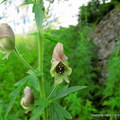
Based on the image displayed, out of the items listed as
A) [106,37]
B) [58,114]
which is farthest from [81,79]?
[58,114]

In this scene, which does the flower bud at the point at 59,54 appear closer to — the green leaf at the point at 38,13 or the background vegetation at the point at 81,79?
the green leaf at the point at 38,13

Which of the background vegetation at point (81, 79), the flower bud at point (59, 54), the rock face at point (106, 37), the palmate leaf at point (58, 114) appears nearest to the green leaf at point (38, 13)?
the flower bud at point (59, 54)

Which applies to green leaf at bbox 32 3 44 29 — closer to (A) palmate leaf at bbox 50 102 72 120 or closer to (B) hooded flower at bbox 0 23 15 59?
(B) hooded flower at bbox 0 23 15 59

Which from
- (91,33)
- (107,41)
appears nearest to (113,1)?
(91,33)

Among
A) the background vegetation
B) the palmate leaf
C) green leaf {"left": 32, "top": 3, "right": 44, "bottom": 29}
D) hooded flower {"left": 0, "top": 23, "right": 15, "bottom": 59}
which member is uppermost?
green leaf {"left": 32, "top": 3, "right": 44, "bottom": 29}

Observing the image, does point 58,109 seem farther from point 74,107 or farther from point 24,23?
point 24,23

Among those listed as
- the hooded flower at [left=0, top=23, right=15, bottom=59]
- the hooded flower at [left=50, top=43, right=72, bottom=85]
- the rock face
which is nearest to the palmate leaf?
the hooded flower at [left=50, top=43, right=72, bottom=85]
